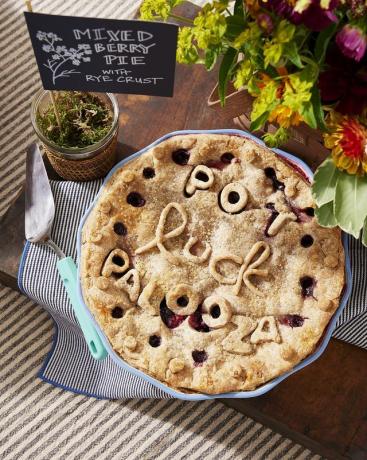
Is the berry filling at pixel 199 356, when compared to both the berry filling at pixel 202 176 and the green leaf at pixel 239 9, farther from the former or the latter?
the green leaf at pixel 239 9

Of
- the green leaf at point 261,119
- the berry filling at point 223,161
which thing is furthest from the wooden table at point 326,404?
the green leaf at point 261,119

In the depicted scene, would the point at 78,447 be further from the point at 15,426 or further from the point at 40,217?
the point at 40,217

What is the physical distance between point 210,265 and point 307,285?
Result: 0.54 feet

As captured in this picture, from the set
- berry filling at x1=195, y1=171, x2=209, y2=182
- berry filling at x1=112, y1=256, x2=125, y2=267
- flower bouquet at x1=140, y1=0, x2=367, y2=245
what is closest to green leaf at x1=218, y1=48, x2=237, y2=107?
flower bouquet at x1=140, y1=0, x2=367, y2=245

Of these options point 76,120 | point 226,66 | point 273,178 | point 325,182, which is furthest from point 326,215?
point 76,120

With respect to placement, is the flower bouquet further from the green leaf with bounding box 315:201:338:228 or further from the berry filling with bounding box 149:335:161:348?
the berry filling with bounding box 149:335:161:348

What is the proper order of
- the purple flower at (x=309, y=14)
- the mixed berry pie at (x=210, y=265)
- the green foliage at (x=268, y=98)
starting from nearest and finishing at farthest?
the purple flower at (x=309, y=14)
the green foliage at (x=268, y=98)
the mixed berry pie at (x=210, y=265)

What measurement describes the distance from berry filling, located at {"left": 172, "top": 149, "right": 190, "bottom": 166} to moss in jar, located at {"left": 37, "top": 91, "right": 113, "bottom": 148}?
130mm

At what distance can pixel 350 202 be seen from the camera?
37.3 inches

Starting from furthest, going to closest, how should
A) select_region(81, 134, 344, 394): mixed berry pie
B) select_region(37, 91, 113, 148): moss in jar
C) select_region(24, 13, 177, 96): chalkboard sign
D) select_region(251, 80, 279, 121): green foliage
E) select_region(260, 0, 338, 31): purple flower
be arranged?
select_region(37, 91, 113, 148): moss in jar
select_region(81, 134, 344, 394): mixed berry pie
select_region(24, 13, 177, 96): chalkboard sign
select_region(251, 80, 279, 121): green foliage
select_region(260, 0, 338, 31): purple flower

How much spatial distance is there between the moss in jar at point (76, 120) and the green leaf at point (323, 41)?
0.45 metres

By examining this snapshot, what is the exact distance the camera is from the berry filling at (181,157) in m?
1.16

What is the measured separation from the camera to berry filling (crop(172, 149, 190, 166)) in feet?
3.79

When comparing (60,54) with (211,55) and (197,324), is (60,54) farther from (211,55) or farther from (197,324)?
(197,324)
